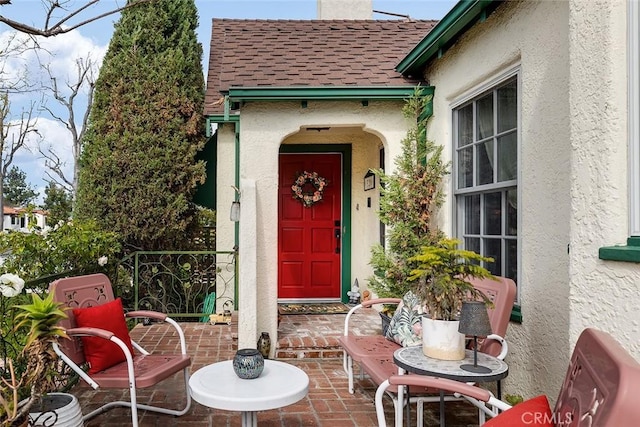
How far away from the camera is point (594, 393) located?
1546mm

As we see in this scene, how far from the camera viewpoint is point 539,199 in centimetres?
359

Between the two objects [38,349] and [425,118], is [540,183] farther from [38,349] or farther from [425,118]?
[38,349]

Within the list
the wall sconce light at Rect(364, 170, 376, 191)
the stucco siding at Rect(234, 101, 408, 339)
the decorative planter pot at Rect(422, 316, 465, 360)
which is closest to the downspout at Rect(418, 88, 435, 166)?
the stucco siding at Rect(234, 101, 408, 339)

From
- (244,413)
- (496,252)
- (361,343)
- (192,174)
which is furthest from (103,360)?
(192,174)

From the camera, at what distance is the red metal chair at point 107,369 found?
3.43m

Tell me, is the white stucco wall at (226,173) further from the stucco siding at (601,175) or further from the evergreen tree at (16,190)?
the evergreen tree at (16,190)

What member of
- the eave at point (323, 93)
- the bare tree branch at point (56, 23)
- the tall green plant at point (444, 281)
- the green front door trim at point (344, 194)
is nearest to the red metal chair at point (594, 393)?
the tall green plant at point (444, 281)

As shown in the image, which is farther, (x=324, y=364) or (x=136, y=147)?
(x=136, y=147)

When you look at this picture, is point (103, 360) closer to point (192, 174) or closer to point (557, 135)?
point (557, 135)

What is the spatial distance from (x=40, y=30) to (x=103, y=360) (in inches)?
93.2

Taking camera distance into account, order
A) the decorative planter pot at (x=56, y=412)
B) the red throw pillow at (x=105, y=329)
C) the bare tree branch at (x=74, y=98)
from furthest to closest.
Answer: the bare tree branch at (x=74, y=98)
the red throw pillow at (x=105, y=329)
the decorative planter pot at (x=56, y=412)

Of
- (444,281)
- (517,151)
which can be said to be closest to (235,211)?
(517,151)

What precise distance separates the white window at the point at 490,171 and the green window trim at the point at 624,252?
1778 millimetres

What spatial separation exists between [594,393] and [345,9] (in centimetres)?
923
